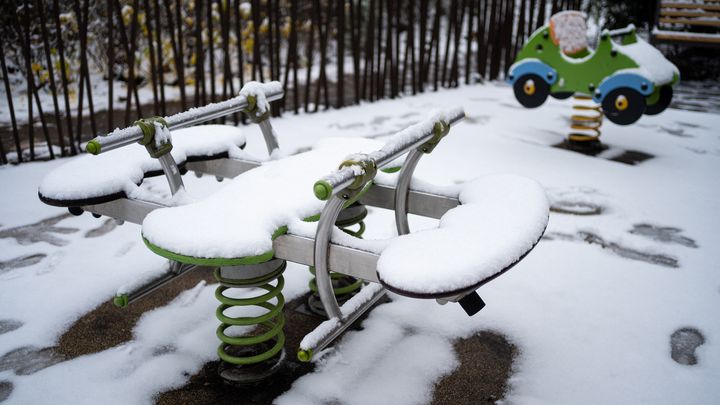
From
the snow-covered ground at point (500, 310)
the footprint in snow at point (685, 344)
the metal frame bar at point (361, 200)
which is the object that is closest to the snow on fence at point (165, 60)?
the snow-covered ground at point (500, 310)

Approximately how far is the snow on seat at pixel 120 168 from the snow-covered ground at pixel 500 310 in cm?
53

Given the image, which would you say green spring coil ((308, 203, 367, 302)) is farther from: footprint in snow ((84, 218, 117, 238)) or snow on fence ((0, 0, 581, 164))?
snow on fence ((0, 0, 581, 164))

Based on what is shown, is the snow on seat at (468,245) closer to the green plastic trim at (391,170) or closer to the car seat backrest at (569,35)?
the green plastic trim at (391,170)

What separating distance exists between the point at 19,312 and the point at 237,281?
1.23m

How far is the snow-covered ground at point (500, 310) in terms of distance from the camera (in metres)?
2.03

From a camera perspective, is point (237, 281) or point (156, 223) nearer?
Answer: point (156, 223)

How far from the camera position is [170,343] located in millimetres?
2285

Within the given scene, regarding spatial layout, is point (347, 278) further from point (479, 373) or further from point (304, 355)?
point (304, 355)

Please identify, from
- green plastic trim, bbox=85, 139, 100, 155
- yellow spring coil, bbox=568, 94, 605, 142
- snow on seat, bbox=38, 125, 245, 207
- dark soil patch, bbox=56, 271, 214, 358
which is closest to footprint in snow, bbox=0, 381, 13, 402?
dark soil patch, bbox=56, 271, 214, 358

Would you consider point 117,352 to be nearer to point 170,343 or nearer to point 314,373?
point 170,343

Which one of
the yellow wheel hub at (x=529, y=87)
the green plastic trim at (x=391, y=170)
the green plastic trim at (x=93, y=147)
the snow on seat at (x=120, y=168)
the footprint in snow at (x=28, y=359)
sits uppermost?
the green plastic trim at (x=93, y=147)

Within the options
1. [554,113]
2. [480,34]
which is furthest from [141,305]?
[480,34]

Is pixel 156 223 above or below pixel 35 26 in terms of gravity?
below

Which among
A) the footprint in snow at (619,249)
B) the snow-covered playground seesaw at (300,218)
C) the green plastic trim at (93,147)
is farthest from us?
the footprint in snow at (619,249)
